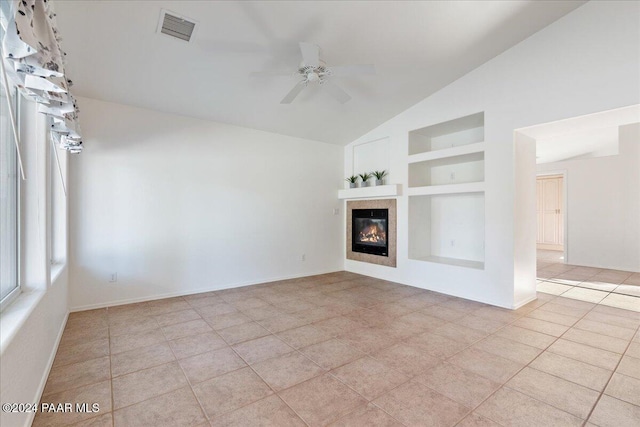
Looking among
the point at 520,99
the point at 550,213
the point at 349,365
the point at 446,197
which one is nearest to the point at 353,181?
the point at 446,197

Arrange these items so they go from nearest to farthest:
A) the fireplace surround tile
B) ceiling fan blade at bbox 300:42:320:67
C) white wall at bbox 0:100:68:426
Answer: white wall at bbox 0:100:68:426 < ceiling fan blade at bbox 300:42:320:67 < the fireplace surround tile

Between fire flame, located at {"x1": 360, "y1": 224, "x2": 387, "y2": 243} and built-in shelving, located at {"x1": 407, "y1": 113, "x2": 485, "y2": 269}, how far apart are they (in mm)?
633

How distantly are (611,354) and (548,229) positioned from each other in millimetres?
8383

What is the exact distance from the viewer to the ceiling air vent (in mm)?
2695

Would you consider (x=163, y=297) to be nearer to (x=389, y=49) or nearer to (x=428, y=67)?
(x=389, y=49)

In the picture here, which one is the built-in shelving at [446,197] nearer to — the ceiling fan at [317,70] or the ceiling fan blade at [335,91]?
the ceiling fan blade at [335,91]

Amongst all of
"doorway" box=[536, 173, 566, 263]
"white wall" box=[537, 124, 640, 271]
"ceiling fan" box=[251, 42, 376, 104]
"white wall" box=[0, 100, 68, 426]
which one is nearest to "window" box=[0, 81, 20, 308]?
"white wall" box=[0, 100, 68, 426]

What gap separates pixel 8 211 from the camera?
199 centimetres

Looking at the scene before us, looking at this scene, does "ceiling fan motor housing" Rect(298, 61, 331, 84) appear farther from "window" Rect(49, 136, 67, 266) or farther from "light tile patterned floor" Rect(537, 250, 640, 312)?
"light tile patterned floor" Rect(537, 250, 640, 312)

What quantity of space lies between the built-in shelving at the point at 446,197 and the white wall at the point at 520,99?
1.06ft

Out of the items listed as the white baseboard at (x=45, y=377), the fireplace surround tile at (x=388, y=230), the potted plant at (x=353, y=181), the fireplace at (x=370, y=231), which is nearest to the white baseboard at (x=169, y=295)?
the white baseboard at (x=45, y=377)

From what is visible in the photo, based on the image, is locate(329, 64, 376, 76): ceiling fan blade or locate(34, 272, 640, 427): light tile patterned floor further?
locate(329, 64, 376, 76): ceiling fan blade

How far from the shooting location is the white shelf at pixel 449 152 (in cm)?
420

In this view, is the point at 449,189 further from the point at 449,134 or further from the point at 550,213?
the point at 550,213
